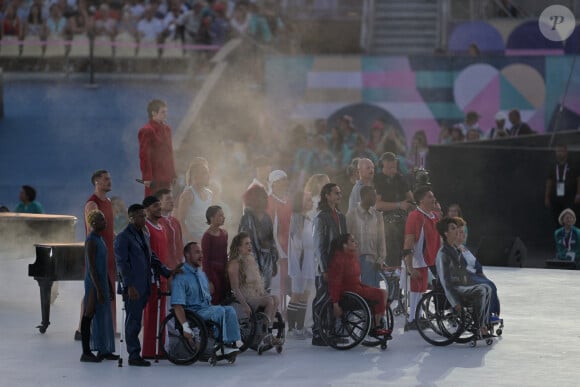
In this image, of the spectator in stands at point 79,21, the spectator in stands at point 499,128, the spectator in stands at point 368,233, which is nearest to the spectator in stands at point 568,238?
the spectator in stands at point 499,128

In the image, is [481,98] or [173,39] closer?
[481,98]

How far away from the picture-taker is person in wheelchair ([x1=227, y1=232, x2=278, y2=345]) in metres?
14.3

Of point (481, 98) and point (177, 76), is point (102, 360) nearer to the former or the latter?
point (481, 98)

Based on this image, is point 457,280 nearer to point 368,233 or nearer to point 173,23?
point 368,233

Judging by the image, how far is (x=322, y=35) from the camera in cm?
3584

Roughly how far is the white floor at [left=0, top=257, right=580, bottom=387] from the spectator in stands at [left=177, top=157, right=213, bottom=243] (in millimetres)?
1581

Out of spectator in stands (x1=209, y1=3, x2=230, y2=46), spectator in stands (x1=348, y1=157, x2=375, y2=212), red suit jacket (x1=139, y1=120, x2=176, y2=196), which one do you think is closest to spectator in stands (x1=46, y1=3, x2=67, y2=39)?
spectator in stands (x1=209, y1=3, x2=230, y2=46)

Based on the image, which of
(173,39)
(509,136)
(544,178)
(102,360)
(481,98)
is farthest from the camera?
(173,39)

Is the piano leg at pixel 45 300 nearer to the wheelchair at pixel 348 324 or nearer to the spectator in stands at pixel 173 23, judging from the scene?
the wheelchair at pixel 348 324

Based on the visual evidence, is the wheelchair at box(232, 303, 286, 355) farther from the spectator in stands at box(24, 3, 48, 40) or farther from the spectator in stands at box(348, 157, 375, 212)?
the spectator in stands at box(24, 3, 48, 40)

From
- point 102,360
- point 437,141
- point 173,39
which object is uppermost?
point 173,39

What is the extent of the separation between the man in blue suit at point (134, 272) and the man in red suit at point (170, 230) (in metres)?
0.68

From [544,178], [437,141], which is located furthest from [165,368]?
[437,141]

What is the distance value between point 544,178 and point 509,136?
2.05m
